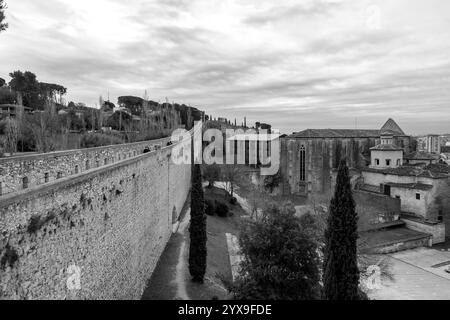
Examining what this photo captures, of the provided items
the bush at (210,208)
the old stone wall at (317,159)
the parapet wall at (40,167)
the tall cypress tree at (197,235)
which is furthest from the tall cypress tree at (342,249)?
the old stone wall at (317,159)

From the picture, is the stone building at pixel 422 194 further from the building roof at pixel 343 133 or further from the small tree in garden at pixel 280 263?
the small tree in garden at pixel 280 263

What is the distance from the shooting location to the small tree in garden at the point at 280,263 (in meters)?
11.0

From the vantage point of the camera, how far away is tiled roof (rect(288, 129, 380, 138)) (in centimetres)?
4481

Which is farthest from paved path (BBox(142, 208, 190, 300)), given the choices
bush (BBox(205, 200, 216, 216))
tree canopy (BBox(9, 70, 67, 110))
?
tree canopy (BBox(9, 70, 67, 110))

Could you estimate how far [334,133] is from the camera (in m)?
45.4

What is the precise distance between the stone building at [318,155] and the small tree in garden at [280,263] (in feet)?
104

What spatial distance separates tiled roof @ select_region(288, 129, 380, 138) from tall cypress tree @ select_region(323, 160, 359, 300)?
34132mm

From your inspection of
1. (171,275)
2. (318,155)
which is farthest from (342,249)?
(318,155)

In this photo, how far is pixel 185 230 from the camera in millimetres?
21641

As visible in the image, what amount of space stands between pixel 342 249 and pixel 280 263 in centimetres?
201

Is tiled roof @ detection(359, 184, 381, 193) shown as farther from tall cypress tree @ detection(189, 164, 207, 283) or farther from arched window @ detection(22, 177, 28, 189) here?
arched window @ detection(22, 177, 28, 189)

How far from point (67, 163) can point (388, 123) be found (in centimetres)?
5068

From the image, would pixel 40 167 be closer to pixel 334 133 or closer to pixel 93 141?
pixel 93 141
